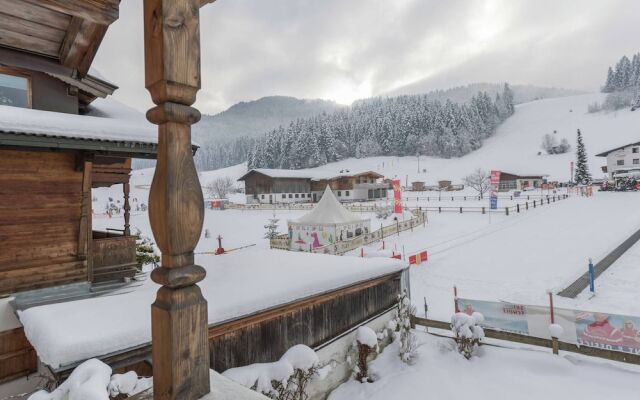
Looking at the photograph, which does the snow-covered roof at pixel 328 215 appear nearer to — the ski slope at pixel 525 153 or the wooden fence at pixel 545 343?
the wooden fence at pixel 545 343

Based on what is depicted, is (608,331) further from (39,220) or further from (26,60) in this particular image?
(26,60)

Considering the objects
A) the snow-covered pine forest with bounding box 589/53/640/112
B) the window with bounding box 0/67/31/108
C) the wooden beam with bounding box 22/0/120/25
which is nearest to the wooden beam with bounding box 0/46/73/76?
the window with bounding box 0/67/31/108

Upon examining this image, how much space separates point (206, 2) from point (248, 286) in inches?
191

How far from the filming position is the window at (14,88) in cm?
670

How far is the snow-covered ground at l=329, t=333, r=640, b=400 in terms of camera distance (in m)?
7.30

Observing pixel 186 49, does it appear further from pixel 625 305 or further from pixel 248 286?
pixel 625 305

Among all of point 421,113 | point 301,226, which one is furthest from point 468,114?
point 301,226

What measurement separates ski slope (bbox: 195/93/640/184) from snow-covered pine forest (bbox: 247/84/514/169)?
11.1 ft

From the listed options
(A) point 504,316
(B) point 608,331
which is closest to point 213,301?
(A) point 504,316

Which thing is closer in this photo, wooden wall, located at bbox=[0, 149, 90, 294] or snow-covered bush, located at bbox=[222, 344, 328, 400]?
snow-covered bush, located at bbox=[222, 344, 328, 400]

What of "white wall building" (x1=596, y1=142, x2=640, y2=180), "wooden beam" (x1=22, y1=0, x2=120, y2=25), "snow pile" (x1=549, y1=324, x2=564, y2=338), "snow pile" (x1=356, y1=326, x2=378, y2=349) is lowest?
"snow pile" (x1=549, y1=324, x2=564, y2=338)

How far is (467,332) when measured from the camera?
→ 8961 millimetres

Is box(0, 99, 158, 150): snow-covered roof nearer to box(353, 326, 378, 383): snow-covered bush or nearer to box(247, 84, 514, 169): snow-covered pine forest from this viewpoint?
box(353, 326, 378, 383): snow-covered bush

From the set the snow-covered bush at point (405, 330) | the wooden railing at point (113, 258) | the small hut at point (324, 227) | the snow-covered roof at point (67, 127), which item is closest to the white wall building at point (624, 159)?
the small hut at point (324, 227)
